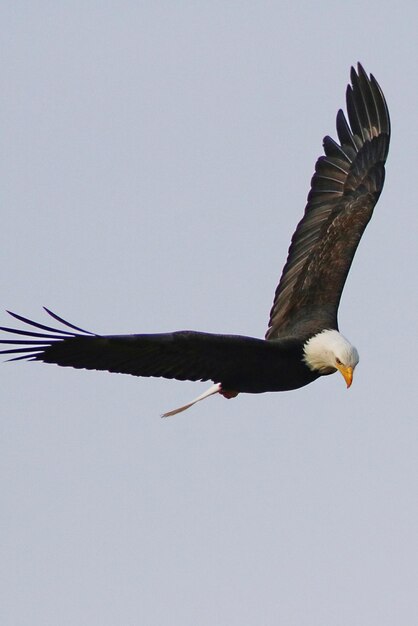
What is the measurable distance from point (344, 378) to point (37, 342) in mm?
2893

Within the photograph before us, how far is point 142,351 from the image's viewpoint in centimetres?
1259

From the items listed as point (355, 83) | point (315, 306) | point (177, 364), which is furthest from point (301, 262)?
point (177, 364)

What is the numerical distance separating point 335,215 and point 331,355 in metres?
2.42

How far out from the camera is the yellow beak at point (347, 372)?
45.5 feet

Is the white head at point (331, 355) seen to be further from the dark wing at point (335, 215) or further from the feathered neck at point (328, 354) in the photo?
the dark wing at point (335, 215)

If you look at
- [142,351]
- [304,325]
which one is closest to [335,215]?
[304,325]

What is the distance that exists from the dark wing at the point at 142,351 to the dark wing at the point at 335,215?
166 cm

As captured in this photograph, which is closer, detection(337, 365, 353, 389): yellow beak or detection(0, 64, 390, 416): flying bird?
detection(0, 64, 390, 416): flying bird

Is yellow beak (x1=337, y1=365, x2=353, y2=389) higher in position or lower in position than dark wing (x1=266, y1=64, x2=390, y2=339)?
lower

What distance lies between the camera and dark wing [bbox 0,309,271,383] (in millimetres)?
12359

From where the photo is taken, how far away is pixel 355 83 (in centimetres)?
1673

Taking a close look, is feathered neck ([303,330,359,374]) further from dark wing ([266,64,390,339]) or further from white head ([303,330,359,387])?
dark wing ([266,64,390,339])

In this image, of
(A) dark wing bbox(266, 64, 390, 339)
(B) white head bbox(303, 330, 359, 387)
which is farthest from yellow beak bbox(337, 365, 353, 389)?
(A) dark wing bbox(266, 64, 390, 339)

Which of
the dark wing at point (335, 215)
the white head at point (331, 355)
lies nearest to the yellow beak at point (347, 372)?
the white head at point (331, 355)
